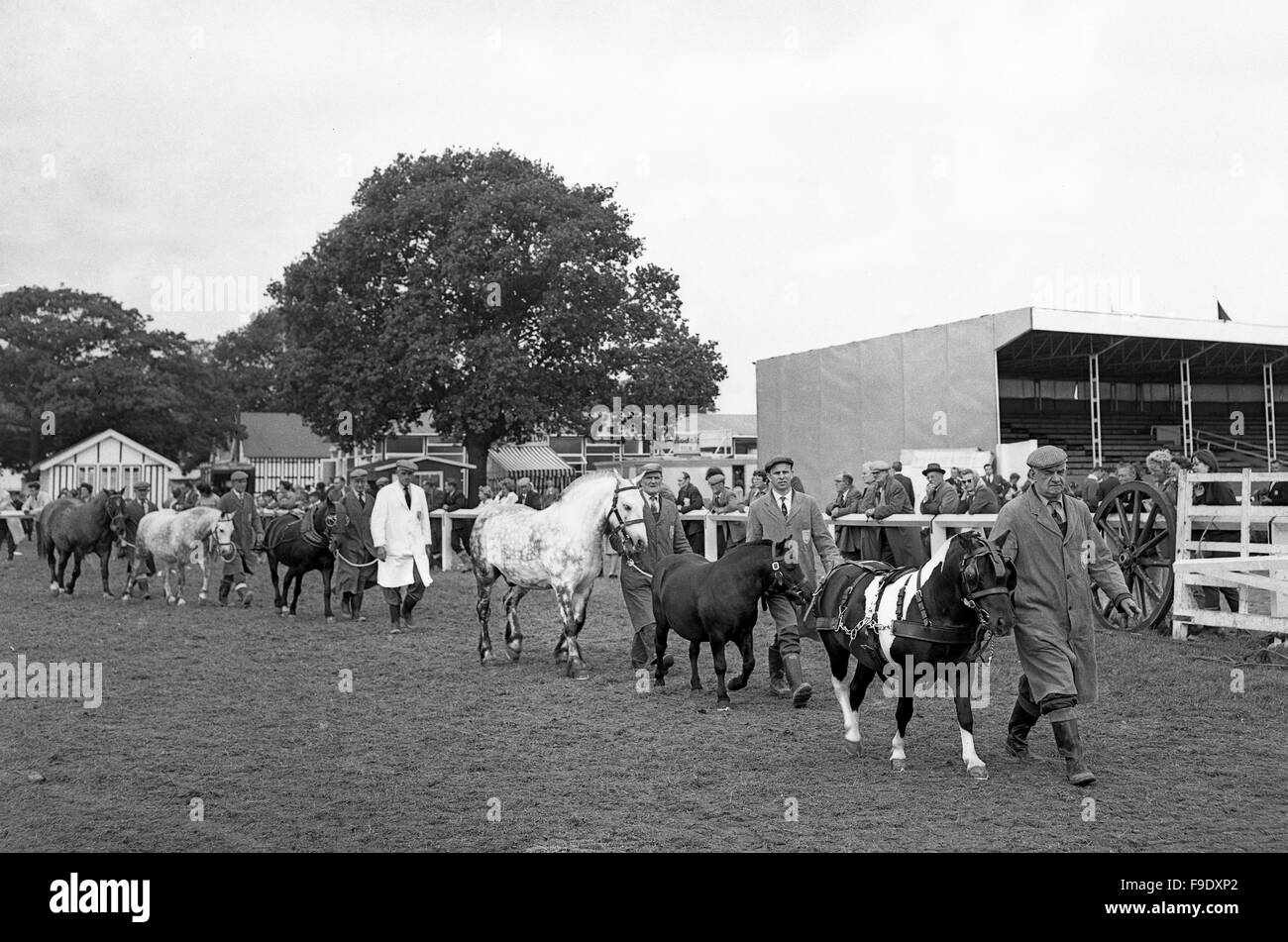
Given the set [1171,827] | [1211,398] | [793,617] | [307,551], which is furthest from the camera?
[1211,398]

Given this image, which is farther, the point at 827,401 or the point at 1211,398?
the point at 1211,398

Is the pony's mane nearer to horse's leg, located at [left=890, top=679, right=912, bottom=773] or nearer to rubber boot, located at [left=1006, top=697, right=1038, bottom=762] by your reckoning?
horse's leg, located at [left=890, top=679, right=912, bottom=773]

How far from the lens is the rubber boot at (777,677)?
8795mm

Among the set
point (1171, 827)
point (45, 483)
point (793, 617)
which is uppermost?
point (45, 483)

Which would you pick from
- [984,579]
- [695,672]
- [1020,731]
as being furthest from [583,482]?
[984,579]

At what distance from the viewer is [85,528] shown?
17.3 metres

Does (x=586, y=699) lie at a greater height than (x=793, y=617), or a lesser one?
lesser

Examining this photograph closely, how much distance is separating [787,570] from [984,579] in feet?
7.37

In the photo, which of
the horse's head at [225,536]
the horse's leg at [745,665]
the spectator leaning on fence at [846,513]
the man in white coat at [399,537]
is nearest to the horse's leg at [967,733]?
the horse's leg at [745,665]

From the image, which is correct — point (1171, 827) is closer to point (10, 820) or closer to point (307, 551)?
point (10, 820)

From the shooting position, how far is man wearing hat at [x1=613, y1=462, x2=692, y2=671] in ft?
32.0
